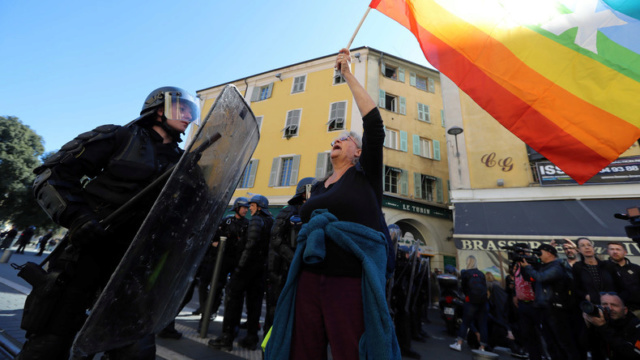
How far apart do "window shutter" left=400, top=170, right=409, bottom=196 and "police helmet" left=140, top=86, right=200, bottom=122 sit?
1392 centimetres

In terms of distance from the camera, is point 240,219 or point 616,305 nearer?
point 616,305

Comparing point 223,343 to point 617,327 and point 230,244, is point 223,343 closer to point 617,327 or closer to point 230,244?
point 230,244

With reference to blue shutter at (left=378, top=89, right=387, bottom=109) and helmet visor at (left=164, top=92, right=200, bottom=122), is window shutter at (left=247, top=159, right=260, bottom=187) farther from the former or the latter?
helmet visor at (left=164, top=92, right=200, bottom=122)

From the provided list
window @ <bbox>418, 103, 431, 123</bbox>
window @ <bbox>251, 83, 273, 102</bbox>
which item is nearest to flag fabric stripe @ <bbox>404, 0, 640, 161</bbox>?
window @ <bbox>418, 103, 431, 123</bbox>

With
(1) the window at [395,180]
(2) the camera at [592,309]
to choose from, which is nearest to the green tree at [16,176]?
(1) the window at [395,180]

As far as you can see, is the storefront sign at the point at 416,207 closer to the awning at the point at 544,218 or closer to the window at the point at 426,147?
the window at the point at 426,147

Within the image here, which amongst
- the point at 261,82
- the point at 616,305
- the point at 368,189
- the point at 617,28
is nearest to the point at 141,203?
the point at 368,189

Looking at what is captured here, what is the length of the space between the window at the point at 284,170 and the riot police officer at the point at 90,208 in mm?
13736

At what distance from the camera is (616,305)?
3412mm

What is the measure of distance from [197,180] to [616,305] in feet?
16.4

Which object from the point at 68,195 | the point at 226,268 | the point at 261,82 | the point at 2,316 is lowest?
the point at 2,316

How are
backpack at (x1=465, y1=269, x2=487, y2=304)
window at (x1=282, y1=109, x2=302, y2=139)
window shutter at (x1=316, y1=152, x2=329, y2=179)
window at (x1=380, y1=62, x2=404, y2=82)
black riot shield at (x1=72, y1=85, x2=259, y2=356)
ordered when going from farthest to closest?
1. window at (x1=380, y1=62, x2=404, y2=82)
2. window at (x1=282, y1=109, x2=302, y2=139)
3. window shutter at (x1=316, y1=152, x2=329, y2=179)
4. backpack at (x1=465, y1=269, x2=487, y2=304)
5. black riot shield at (x1=72, y1=85, x2=259, y2=356)

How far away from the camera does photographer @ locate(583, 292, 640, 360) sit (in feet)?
10.5

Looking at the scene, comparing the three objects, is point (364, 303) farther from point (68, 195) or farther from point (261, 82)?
point (261, 82)
